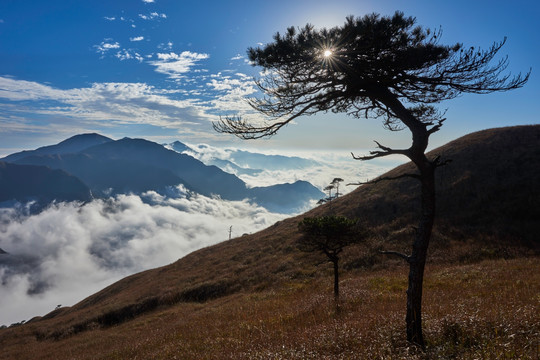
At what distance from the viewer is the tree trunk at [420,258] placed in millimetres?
Answer: 6238

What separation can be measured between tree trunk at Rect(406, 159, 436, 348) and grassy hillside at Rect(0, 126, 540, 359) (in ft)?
1.46

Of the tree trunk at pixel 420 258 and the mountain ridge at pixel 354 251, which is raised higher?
the tree trunk at pixel 420 258

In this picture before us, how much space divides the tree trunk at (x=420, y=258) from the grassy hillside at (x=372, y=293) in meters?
0.45

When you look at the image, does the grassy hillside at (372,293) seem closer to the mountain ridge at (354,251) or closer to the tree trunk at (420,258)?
the mountain ridge at (354,251)

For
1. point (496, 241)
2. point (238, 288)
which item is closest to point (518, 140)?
point (496, 241)

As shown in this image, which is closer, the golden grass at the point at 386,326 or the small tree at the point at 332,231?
the golden grass at the point at 386,326

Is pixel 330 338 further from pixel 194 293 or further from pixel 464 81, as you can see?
pixel 194 293

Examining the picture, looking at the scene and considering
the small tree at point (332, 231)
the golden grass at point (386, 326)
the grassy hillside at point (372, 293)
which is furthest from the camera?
the small tree at point (332, 231)

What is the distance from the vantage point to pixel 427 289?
48.6 ft

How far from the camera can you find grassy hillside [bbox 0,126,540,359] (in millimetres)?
6992

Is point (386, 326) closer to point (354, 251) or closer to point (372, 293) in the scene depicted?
point (372, 293)

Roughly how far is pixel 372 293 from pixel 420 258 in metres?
10.4

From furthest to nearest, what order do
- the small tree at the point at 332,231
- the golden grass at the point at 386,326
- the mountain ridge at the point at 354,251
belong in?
the mountain ridge at the point at 354,251 → the small tree at the point at 332,231 → the golden grass at the point at 386,326

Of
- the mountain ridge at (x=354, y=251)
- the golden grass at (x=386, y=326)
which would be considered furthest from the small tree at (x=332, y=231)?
the mountain ridge at (x=354, y=251)
